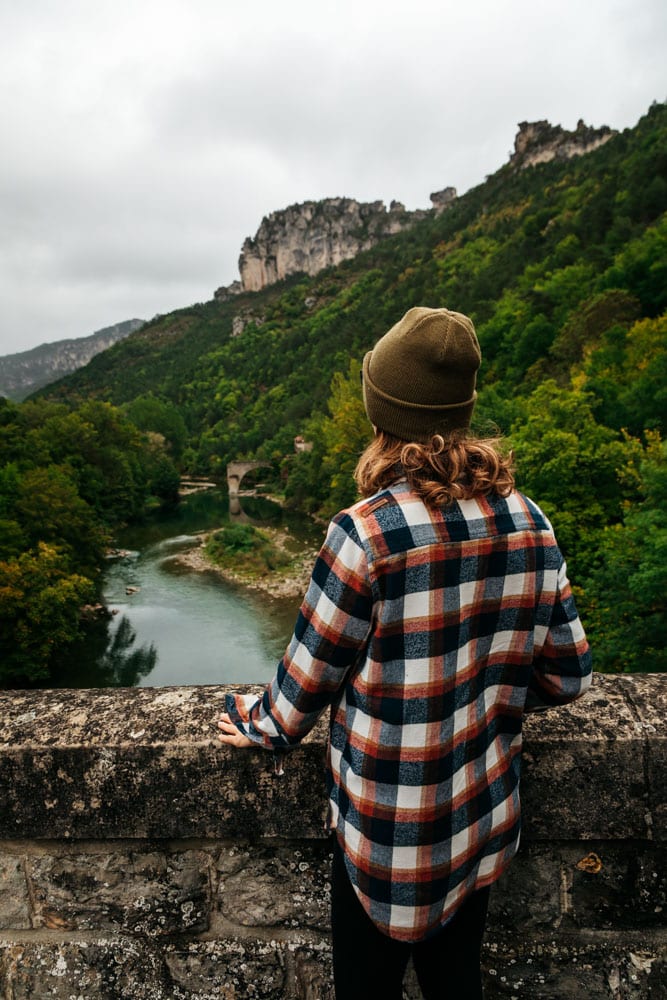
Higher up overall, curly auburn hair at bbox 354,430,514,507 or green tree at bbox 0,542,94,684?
curly auburn hair at bbox 354,430,514,507

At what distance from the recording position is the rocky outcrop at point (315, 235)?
430 ft

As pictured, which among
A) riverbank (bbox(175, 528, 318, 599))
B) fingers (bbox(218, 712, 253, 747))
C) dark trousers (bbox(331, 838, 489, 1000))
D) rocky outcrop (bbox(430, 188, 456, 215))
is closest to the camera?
dark trousers (bbox(331, 838, 489, 1000))

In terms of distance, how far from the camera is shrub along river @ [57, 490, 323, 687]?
17047 mm

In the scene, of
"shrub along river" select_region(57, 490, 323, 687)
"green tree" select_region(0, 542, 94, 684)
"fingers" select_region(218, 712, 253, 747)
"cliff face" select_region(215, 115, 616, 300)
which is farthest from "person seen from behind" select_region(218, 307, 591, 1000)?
"cliff face" select_region(215, 115, 616, 300)

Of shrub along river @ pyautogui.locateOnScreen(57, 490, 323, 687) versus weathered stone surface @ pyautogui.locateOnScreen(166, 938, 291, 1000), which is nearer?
weathered stone surface @ pyautogui.locateOnScreen(166, 938, 291, 1000)

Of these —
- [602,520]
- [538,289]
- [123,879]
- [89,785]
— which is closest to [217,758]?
[89,785]

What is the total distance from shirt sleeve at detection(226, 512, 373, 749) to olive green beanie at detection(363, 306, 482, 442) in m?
0.24

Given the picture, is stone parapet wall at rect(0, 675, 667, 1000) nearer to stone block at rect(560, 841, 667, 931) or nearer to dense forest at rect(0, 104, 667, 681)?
stone block at rect(560, 841, 667, 931)

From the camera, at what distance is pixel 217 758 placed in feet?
4.69

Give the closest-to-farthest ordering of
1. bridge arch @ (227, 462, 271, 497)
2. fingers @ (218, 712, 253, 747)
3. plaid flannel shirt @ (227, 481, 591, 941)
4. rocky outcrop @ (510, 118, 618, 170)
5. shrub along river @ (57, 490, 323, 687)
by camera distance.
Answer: plaid flannel shirt @ (227, 481, 591, 941) → fingers @ (218, 712, 253, 747) → shrub along river @ (57, 490, 323, 687) → bridge arch @ (227, 462, 271, 497) → rocky outcrop @ (510, 118, 618, 170)

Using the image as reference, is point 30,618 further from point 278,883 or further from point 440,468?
point 440,468

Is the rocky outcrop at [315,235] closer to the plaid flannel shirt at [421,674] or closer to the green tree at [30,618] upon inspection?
the green tree at [30,618]

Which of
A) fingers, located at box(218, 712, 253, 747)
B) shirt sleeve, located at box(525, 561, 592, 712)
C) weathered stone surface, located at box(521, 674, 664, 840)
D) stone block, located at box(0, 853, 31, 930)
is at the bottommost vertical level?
stone block, located at box(0, 853, 31, 930)

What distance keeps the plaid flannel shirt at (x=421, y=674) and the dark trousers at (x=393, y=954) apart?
6cm
